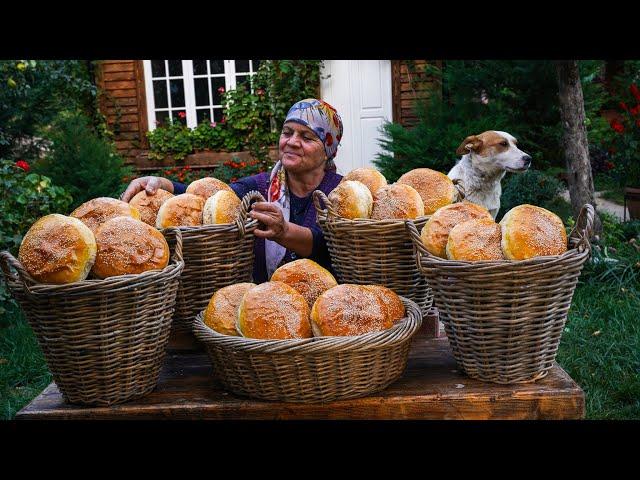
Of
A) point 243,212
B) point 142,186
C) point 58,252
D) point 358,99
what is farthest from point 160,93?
point 58,252

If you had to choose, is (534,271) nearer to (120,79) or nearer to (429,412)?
(429,412)

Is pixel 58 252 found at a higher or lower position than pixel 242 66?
lower

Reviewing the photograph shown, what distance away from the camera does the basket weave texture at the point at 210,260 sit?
2.32 m

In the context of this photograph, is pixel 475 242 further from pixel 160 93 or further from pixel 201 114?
pixel 160 93

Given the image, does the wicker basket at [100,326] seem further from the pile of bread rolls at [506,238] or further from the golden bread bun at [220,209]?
the pile of bread rolls at [506,238]

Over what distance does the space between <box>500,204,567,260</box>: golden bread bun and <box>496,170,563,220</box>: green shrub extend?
4.70 m

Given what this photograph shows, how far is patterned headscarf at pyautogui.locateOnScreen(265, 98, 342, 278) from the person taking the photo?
120 inches

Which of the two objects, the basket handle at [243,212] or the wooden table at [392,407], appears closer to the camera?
the wooden table at [392,407]

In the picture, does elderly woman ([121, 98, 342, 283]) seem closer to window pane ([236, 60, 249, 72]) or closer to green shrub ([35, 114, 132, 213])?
green shrub ([35, 114, 132, 213])

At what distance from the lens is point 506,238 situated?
197cm

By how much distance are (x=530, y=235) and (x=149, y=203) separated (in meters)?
1.41

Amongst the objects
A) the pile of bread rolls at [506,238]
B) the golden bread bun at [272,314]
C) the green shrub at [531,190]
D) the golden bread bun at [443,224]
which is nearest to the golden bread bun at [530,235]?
the pile of bread rolls at [506,238]

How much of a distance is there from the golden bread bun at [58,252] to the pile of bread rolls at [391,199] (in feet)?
2.97

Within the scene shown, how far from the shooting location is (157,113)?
1066cm
